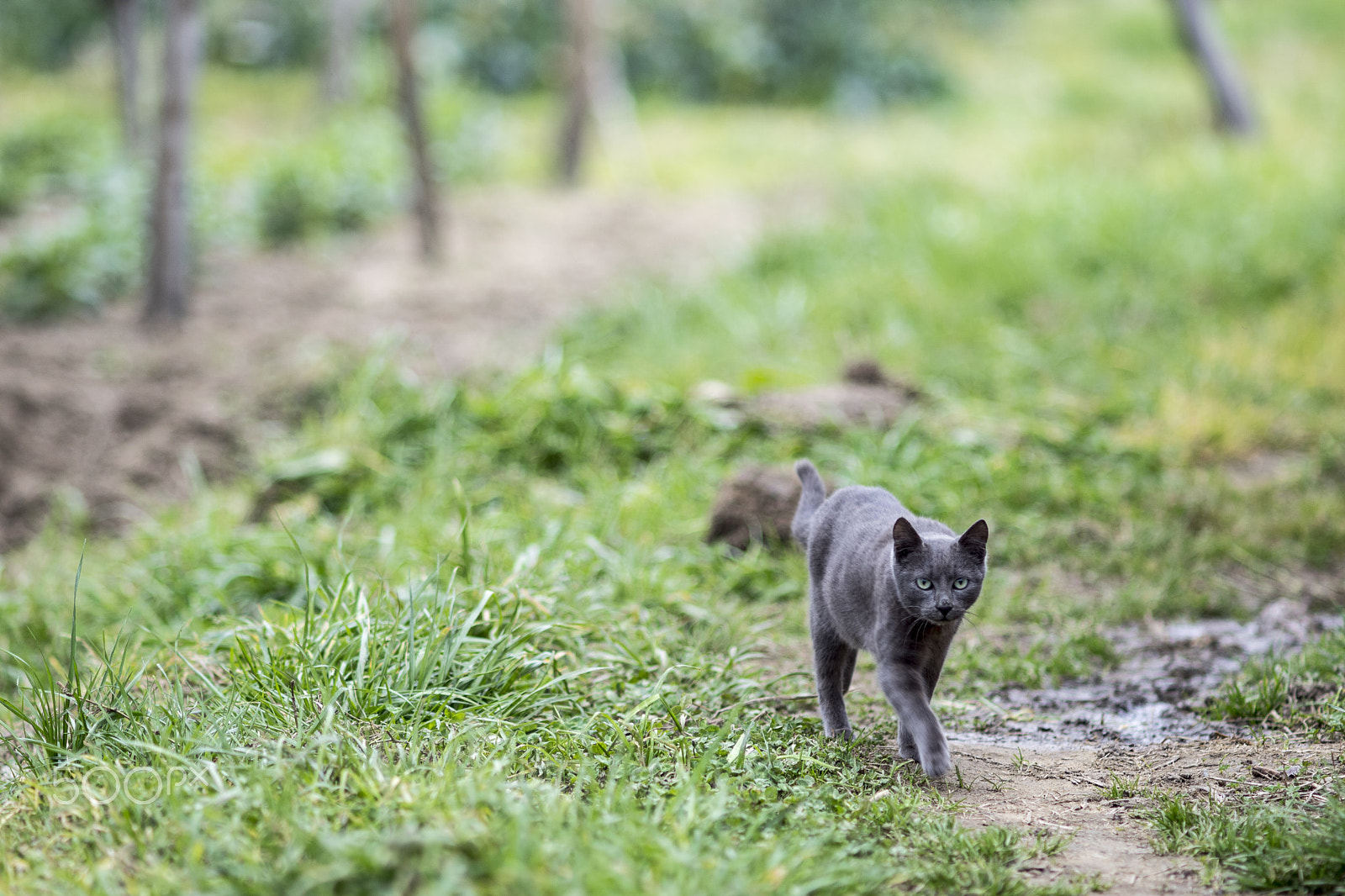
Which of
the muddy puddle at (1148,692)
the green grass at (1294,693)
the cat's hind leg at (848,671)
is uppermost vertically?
the cat's hind leg at (848,671)

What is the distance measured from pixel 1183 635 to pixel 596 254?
21.4 ft

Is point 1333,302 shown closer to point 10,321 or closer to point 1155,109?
point 1155,109

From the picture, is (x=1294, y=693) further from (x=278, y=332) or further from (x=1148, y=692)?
(x=278, y=332)

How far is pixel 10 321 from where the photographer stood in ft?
28.3

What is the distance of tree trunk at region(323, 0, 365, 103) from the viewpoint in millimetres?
14469

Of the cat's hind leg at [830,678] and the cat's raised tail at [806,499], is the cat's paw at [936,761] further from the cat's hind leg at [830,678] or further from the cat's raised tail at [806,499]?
the cat's raised tail at [806,499]

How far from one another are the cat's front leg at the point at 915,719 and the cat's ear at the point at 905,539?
33 cm

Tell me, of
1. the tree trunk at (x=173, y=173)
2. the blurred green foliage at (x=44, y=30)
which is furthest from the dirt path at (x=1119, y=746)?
the blurred green foliage at (x=44, y=30)

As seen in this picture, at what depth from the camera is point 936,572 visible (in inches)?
126

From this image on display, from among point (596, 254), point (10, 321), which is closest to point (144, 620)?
point (10, 321)

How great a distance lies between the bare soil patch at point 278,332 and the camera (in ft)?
22.5

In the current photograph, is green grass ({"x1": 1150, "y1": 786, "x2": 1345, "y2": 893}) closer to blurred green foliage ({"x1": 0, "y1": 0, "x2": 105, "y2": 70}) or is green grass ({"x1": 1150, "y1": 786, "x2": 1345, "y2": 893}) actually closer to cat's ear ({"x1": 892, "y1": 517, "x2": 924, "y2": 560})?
cat's ear ({"x1": 892, "y1": 517, "x2": 924, "y2": 560})

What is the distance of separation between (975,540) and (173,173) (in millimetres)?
6954

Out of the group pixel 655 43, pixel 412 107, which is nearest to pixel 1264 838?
pixel 412 107
